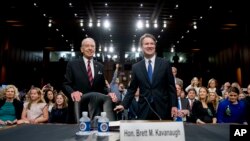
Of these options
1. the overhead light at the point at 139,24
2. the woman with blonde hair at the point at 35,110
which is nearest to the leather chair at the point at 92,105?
the woman with blonde hair at the point at 35,110

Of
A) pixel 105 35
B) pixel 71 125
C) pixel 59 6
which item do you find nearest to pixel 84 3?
pixel 59 6

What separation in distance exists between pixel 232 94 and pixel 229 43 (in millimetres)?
12041

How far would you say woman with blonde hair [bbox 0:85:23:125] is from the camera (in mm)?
4281

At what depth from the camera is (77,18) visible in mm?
15367

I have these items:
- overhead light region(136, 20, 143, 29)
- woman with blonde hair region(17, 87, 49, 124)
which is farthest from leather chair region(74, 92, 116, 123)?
overhead light region(136, 20, 143, 29)

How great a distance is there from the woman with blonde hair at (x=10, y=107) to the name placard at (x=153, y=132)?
11.1ft

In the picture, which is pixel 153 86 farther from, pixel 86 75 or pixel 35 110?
pixel 35 110

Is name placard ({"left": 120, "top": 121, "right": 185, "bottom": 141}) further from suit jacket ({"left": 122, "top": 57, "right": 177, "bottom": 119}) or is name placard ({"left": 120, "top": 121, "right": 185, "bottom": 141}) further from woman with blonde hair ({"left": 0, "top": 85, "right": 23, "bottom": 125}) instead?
woman with blonde hair ({"left": 0, "top": 85, "right": 23, "bottom": 125})

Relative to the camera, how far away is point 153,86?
2.48m

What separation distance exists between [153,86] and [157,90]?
2.0 inches

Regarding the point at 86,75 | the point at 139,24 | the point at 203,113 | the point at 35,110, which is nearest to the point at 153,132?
the point at 86,75

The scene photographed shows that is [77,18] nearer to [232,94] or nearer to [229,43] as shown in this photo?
[229,43]

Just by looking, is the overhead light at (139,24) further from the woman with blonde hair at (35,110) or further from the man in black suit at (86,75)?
the man in black suit at (86,75)

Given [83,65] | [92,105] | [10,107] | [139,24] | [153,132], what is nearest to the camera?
[153,132]
